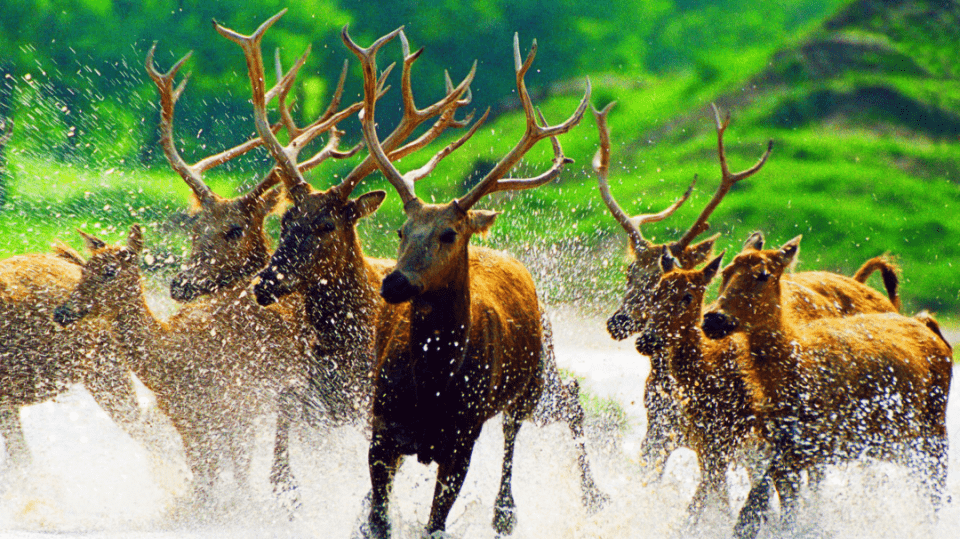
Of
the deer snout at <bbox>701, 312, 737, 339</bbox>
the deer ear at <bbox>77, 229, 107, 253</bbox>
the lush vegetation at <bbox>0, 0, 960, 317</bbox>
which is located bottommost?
the deer snout at <bbox>701, 312, 737, 339</bbox>

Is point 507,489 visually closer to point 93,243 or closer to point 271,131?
point 271,131

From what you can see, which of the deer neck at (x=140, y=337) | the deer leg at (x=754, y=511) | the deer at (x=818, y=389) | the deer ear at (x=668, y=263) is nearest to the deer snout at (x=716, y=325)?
the deer at (x=818, y=389)

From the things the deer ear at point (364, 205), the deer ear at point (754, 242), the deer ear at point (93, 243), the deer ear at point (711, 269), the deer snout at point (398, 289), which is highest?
the deer ear at point (93, 243)

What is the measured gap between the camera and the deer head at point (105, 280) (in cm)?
642

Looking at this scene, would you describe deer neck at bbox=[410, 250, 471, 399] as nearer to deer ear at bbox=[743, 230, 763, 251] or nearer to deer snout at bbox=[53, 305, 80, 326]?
deer ear at bbox=[743, 230, 763, 251]

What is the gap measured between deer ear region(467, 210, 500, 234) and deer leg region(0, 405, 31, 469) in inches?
141

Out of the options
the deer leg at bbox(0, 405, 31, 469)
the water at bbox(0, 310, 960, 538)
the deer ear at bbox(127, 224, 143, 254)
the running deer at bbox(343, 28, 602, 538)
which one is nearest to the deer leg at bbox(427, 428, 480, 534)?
the running deer at bbox(343, 28, 602, 538)

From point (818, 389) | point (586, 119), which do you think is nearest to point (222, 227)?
point (818, 389)

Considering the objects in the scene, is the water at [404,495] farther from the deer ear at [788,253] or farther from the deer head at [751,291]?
the deer ear at [788,253]

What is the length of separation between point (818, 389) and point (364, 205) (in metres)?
2.80

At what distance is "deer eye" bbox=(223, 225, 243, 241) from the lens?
657 cm

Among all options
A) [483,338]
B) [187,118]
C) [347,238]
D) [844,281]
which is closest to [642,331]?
[483,338]

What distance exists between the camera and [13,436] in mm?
6832

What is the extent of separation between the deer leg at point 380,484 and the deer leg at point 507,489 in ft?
3.42
